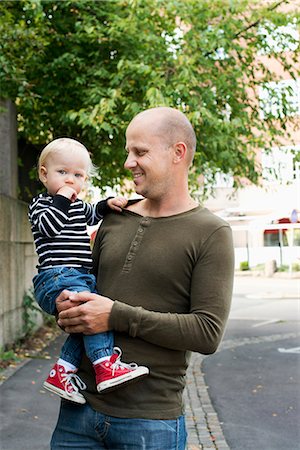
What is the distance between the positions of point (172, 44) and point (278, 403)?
19.2ft

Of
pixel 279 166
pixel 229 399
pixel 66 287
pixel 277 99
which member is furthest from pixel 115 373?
pixel 279 166

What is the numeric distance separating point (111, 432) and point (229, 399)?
5668mm

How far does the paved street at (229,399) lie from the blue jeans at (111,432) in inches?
129

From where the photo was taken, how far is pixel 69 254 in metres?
2.77

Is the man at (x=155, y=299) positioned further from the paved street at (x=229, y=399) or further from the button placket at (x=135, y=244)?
the paved street at (x=229, y=399)

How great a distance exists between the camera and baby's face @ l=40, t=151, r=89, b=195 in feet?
9.60

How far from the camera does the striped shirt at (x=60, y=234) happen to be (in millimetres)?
2770

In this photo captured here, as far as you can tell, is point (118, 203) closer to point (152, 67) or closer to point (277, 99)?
point (152, 67)

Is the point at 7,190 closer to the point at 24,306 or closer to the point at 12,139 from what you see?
the point at 12,139

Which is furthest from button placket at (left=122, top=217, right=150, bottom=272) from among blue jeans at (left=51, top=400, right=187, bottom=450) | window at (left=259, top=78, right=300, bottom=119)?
window at (left=259, top=78, right=300, bottom=119)

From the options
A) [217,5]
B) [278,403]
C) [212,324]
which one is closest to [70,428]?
[212,324]

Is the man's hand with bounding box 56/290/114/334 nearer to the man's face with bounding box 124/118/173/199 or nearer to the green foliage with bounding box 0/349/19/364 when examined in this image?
the man's face with bounding box 124/118/173/199

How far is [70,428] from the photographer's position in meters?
2.55

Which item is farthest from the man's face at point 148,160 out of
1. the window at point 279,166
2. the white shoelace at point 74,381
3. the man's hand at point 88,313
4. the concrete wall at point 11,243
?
the window at point 279,166
